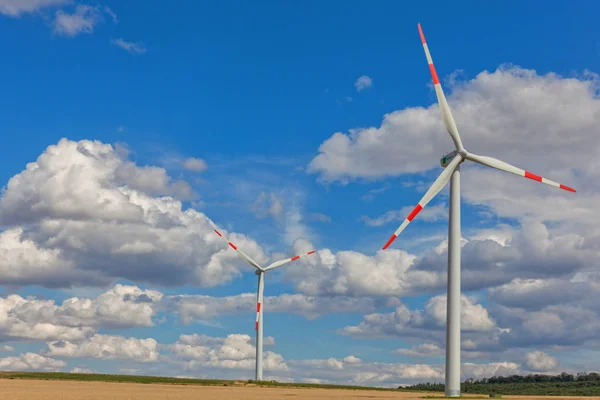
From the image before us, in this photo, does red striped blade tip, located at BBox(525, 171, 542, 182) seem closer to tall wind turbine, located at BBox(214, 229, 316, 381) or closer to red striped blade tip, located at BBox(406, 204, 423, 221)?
red striped blade tip, located at BBox(406, 204, 423, 221)

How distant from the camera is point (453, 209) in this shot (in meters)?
88.7

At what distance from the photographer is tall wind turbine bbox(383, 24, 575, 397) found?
84.8 metres

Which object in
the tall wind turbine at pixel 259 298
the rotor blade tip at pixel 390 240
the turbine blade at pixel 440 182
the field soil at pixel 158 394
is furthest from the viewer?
the tall wind turbine at pixel 259 298

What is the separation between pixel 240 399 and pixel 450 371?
2580 centimetres

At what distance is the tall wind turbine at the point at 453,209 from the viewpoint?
84750 millimetres

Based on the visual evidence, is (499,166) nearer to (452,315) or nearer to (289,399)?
(452,315)

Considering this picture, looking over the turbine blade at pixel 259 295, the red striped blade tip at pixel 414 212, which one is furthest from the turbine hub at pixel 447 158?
the turbine blade at pixel 259 295

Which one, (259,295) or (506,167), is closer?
(506,167)

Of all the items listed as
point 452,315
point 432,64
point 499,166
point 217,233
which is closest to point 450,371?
point 452,315

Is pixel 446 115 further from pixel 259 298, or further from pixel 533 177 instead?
pixel 259 298

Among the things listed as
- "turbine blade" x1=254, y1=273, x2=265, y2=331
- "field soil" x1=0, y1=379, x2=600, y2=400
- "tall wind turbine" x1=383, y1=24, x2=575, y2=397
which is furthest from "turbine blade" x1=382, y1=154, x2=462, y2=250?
"turbine blade" x1=254, y1=273, x2=265, y2=331

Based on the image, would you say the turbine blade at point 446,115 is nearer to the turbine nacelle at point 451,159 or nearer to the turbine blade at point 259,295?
the turbine nacelle at point 451,159

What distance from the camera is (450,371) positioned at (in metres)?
85.0

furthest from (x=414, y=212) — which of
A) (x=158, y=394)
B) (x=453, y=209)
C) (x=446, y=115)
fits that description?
(x=158, y=394)
